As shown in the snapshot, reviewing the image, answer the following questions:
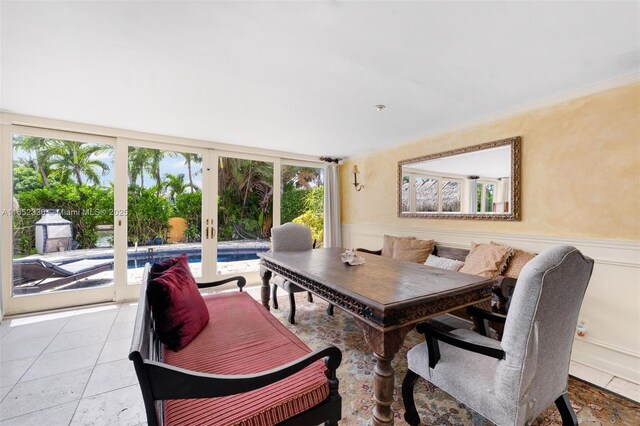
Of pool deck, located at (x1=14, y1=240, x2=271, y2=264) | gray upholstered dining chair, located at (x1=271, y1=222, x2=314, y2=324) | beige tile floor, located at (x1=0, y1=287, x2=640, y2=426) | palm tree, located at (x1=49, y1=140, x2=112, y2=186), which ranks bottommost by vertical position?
beige tile floor, located at (x1=0, y1=287, x2=640, y2=426)

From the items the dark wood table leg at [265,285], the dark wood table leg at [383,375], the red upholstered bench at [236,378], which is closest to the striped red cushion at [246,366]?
the red upholstered bench at [236,378]

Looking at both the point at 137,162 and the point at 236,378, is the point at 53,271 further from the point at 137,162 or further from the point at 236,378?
the point at 236,378

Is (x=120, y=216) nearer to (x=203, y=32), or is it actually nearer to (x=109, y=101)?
(x=109, y=101)

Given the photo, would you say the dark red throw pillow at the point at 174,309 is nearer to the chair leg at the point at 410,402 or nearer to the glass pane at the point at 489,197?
the chair leg at the point at 410,402

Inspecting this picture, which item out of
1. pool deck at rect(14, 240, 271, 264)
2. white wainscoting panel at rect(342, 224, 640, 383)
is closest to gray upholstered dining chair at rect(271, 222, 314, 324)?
pool deck at rect(14, 240, 271, 264)

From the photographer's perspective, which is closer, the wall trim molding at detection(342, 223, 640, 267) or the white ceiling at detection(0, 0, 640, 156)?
the white ceiling at detection(0, 0, 640, 156)

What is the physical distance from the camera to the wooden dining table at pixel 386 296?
1360 mm

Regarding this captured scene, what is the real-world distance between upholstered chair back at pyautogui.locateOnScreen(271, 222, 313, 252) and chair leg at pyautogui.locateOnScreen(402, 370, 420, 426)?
203 centimetres

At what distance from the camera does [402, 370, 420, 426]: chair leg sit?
1562 mm

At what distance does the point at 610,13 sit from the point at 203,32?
2.28 meters

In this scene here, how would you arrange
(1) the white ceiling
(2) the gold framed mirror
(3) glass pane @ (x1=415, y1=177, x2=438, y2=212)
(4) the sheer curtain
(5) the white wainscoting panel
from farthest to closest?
1. (4) the sheer curtain
2. (3) glass pane @ (x1=415, y1=177, x2=438, y2=212)
3. (2) the gold framed mirror
4. (5) the white wainscoting panel
5. (1) the white ceiling

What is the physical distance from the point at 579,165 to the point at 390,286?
84.0 inches

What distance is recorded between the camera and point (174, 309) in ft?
4.77

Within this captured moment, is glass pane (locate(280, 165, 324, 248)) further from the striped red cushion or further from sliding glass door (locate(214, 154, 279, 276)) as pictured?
the striped red cushion
